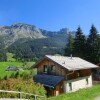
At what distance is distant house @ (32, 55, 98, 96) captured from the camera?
42.2 m

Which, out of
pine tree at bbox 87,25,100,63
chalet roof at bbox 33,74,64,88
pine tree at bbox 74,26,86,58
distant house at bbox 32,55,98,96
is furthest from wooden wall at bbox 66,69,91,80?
pine tree at bbox 74,26,86,58

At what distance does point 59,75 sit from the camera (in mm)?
44094

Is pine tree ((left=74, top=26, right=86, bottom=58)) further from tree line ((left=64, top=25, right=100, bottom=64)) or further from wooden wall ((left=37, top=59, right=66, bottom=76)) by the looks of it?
wooden wall ((left=37, top=59, right=66, bottom=76))

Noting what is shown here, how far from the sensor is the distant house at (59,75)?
42156 mm

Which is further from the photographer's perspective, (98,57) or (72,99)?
(98,57)

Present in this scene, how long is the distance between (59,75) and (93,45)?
109ft

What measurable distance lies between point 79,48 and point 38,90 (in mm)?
49265

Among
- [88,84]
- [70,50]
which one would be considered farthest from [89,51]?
[88,84]

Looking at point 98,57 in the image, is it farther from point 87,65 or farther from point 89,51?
point 87,65

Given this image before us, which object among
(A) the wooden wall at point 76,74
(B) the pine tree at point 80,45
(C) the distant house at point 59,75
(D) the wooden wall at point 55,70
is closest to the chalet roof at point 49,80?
(C) the distant house at point 59,75

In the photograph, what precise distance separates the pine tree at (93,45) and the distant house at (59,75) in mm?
23064

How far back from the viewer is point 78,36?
7856cm

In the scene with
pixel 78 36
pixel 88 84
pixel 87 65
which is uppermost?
pixel 78 36

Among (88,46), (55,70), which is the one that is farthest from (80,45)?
(55,70)
